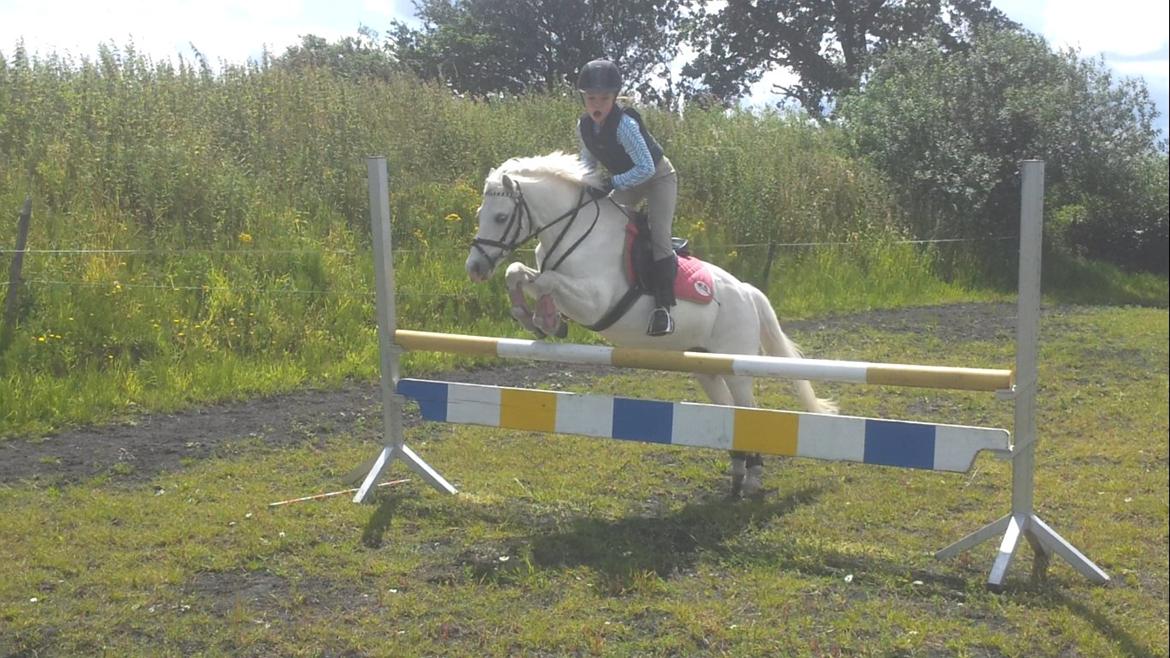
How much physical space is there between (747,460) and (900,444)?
142cm

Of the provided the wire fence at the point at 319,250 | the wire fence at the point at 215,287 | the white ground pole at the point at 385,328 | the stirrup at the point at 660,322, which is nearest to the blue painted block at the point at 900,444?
the stirrup at the point at 660,322

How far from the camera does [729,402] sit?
5.87 meters

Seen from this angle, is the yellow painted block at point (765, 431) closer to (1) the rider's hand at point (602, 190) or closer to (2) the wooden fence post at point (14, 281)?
(1) the rider's hand at point (602, 190)

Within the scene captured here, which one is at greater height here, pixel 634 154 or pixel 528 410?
pixel 634 154

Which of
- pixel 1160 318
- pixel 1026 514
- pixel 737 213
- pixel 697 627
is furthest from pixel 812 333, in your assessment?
pixel 697 627

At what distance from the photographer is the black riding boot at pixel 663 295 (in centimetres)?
511

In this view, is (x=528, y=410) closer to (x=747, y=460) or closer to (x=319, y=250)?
(x=747, y=460)

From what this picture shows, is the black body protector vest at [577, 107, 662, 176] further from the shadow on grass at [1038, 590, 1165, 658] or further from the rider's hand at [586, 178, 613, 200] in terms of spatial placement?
the shadow on grass at [1038, 590, 1165, 658]

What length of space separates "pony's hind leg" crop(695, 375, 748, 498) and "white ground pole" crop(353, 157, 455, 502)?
1565 millimetres

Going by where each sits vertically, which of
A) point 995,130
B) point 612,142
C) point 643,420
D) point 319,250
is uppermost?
point 995,130

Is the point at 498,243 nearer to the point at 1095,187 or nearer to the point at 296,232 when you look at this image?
the point at 296,232

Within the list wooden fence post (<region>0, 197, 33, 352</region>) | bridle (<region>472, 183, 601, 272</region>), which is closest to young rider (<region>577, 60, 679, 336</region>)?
bridle (<region>472, 183, 601, 272</region>)

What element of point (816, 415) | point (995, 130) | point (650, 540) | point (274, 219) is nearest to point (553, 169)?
point (816, 415)

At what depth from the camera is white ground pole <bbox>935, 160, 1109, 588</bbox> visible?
4254mm
